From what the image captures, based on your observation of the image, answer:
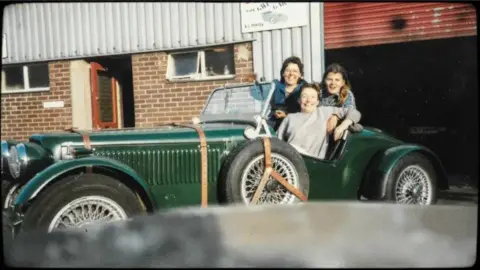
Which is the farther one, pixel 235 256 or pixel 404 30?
pixel 404 30

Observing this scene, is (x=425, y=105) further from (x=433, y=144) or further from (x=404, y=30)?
(x=404, y=30)

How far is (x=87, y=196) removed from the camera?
2.41m

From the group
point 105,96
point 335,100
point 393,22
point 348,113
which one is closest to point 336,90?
point 335,100

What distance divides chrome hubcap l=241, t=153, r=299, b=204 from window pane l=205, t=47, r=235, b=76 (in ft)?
3.29

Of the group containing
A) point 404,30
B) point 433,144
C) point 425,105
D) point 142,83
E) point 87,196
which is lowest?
point 87,196

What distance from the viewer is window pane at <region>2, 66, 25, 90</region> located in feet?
8.22

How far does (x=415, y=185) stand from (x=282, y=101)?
1074mm

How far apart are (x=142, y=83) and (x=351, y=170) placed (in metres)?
1.68

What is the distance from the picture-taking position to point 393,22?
9.50 feet

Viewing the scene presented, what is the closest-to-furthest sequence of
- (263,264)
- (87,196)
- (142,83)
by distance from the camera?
(263,264)
(87,196)
(142,83)

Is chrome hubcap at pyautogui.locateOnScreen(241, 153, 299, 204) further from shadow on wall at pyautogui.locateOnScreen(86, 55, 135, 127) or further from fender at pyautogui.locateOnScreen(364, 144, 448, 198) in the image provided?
shadow on wall at pyautogui.locateOnScreen(86, 55, 135, 127)

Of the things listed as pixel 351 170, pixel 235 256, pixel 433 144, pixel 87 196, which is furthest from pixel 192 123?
pixel 433 144

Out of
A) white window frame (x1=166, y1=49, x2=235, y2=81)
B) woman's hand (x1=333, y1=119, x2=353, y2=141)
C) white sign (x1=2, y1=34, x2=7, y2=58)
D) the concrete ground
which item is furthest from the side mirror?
the concrete ground

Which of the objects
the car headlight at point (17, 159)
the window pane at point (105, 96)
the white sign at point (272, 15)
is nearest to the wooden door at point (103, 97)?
the window pane at point (105, 96)
